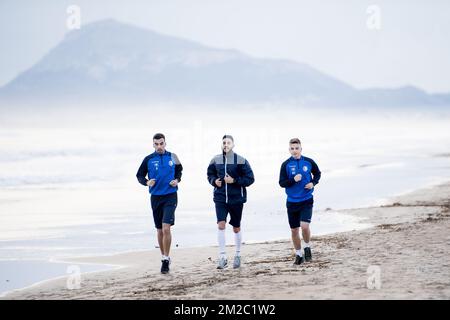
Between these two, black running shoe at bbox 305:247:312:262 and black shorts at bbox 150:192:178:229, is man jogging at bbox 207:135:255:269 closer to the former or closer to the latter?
black shorts at bbox 150:192:178:229

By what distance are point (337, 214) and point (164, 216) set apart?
6.66 metres

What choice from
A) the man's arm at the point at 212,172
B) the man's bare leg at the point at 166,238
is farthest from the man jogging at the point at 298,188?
the man's bare leg at the point at 166,238

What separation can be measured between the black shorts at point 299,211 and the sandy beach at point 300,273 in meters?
0.58

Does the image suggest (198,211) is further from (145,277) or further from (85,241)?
(145,277)

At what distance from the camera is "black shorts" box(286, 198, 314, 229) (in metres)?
8.73

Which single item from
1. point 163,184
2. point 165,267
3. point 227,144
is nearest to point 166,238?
point 165,267

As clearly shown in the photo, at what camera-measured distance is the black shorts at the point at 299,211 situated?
8.73 meters

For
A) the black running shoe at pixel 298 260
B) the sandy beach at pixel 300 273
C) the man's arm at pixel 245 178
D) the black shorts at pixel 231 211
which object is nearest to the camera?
the sandy beach at pixel 300 273

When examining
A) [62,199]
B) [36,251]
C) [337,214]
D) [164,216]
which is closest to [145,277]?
[164,216]

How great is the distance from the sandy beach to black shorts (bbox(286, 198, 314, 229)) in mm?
578

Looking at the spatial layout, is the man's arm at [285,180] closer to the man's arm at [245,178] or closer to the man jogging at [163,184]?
the man's arm at [245,178]

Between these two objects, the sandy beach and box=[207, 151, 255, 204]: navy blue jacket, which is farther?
box=[207, 151, 255, 204]: navy blue jacket

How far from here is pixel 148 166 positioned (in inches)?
355

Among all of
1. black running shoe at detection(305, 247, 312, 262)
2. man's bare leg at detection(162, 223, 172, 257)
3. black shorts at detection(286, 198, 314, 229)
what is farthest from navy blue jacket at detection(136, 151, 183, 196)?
black running shoe at detection(305, 247, 312, 262)
